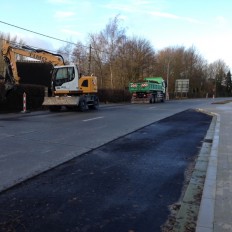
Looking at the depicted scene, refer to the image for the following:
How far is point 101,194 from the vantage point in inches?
232

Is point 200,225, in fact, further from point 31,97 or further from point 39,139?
point 31,97

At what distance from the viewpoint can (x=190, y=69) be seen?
9475 cm

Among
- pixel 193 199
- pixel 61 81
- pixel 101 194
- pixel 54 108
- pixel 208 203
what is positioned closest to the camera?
pixel 208 203

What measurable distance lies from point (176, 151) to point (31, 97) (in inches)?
731

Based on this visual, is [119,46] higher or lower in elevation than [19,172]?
higher

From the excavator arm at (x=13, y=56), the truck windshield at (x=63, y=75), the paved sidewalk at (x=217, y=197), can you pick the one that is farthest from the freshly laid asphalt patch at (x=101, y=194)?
the truck windshield at (x=63, y=75)

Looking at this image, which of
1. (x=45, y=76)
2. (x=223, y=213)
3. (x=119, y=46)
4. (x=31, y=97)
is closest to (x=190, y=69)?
(x=119, y=46)

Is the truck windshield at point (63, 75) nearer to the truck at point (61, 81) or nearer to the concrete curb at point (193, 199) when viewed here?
the truck at point (61, 81)

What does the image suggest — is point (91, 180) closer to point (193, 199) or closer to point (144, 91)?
point (193, 199)

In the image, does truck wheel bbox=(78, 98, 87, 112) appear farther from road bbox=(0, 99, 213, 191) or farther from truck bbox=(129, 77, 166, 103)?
truck bbox=(129, 77, 166, 103)

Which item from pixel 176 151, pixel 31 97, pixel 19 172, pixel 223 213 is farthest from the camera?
pixel 31 97

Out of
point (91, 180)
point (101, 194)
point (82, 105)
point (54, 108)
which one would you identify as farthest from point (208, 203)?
point (54, 108)

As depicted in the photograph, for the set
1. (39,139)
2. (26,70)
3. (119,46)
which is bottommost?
(39,139)

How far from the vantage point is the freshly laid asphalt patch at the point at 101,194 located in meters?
4.65
